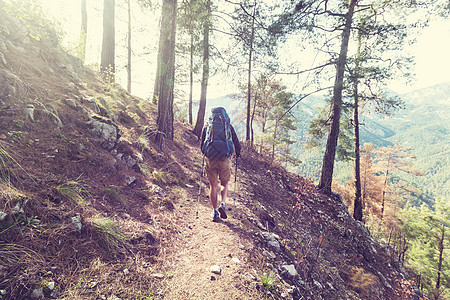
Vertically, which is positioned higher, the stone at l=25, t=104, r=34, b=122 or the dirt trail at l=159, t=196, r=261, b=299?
the stone at l=25, t=104, r=34, b=122

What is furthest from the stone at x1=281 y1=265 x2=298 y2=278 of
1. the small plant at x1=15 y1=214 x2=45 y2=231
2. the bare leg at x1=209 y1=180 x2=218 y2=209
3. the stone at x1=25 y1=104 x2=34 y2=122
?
the stone at x1=25 y1=104 x2=34 y2=122

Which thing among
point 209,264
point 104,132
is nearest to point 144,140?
point 104,132

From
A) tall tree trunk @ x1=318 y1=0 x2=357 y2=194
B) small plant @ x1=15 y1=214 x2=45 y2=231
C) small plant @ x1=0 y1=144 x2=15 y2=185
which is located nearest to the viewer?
small plant @ x1=15 y1=214 x2=45 y2=231

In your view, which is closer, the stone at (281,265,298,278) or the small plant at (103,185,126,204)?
the stone at (281,265,298,278)

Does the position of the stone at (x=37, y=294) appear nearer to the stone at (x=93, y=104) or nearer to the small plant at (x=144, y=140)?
the small plant at (x=144, y=140)

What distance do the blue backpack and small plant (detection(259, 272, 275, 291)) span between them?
2133 mm

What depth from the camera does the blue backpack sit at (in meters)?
3.90

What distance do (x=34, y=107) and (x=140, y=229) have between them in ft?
10.2

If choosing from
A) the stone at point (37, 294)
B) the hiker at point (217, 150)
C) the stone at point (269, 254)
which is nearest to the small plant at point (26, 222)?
the stone at point (37, 294)

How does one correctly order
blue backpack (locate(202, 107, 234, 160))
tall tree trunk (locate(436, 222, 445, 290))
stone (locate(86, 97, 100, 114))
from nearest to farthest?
blue backpack (locate(202, 107, 234, 160))
stone (locate(86, 97, 100, 114))
tall tree trunk (locate(436, 222, 445, 290))

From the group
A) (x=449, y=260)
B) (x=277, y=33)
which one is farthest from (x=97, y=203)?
(x=449, y=260)

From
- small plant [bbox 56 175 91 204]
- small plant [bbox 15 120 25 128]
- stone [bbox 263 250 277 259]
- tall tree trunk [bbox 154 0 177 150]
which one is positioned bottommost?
stone [bbox 263 250 277 259]

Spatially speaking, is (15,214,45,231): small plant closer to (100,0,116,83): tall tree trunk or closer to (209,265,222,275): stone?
(209,265,222,275): stone

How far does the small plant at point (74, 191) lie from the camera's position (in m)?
2.62
